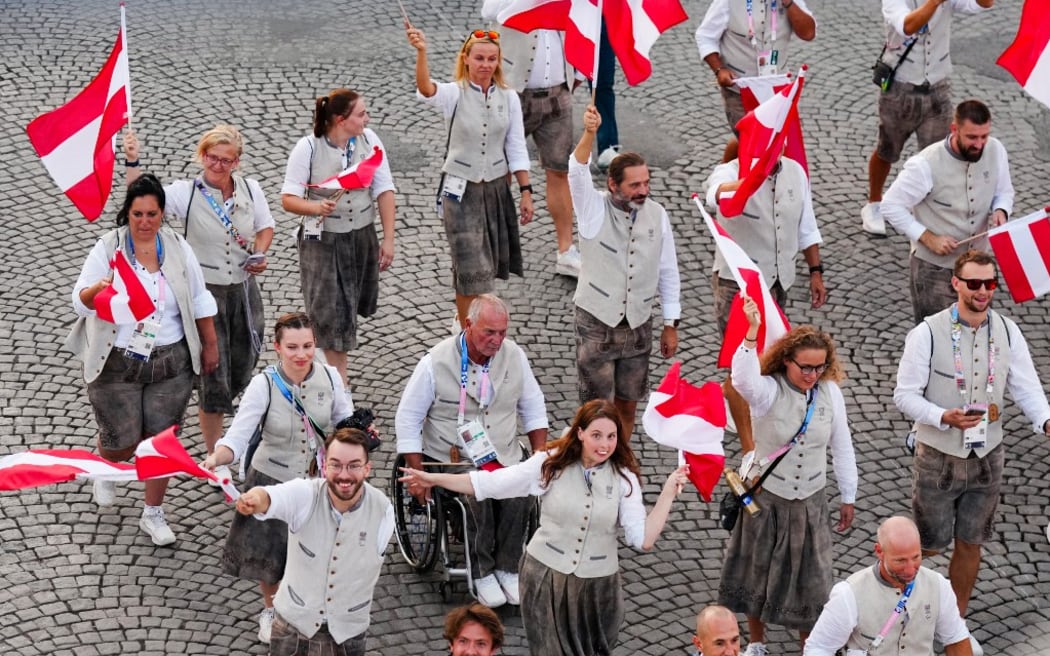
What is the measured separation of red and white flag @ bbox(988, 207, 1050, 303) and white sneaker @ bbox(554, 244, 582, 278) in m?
3.27

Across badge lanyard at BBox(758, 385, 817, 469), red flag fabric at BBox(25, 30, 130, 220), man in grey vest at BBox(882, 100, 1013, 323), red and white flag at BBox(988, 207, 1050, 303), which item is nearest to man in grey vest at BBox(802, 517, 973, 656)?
badge lanyard at BBox(758, 385, 817, 469)

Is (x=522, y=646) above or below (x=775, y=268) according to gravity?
below

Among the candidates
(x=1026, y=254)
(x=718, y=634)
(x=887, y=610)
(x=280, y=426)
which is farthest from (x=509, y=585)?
(x=1026, y=254)

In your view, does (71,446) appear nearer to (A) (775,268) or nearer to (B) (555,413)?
(B) (555,413)

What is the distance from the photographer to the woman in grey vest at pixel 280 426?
9273 mm

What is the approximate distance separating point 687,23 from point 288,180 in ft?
22.7

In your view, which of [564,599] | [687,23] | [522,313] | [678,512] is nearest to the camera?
[564,599]

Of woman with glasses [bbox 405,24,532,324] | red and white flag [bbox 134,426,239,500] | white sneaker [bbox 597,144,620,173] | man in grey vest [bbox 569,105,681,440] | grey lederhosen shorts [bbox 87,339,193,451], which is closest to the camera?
red and white flag [bbox 134,426,239,500]

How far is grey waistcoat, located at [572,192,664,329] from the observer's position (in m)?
10.5

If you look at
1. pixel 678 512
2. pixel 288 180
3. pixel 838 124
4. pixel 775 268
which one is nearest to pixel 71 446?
pixel 288 180

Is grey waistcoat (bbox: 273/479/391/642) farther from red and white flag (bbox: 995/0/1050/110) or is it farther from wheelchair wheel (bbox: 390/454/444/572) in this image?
red and white flag (bbox: 995/0/1050/110)

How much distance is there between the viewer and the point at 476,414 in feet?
32.0

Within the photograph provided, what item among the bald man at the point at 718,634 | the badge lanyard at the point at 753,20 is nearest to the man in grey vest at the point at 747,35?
the badge lanyard at the point at 753,20

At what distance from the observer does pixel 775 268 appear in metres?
11.1
